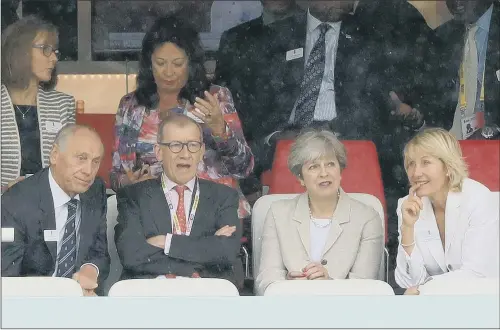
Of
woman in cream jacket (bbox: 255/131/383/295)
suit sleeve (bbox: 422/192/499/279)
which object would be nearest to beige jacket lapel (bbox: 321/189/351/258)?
woman in cream jacket (bbox: 255/131/383/295)

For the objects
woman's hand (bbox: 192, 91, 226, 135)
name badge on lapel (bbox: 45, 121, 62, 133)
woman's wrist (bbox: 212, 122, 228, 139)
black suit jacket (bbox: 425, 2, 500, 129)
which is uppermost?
black suit jacket (bbox: 425, 2, 500, 129)

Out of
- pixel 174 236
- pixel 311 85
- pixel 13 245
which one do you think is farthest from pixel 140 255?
pixel 311 85

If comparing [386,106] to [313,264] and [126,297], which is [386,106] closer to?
[313,264]

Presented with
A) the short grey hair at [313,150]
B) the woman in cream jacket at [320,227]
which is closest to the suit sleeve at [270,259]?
the woman in cream jacket at [320,227]

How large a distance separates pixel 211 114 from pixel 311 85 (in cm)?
68

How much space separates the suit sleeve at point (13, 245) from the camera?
12.4 feet

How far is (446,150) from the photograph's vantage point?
4.14 m

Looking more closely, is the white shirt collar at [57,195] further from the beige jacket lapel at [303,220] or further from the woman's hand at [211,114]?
the beige jacket lapel at [303,220]

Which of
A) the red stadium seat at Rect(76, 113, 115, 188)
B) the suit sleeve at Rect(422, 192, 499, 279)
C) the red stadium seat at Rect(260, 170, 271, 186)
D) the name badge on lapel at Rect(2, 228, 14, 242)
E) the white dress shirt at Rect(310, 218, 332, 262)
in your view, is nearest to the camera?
the name badge on lapel at Rect(2, 228, 14, 242)

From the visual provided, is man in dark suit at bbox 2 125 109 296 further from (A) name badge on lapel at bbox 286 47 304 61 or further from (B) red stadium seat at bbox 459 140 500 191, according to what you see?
(B) red stadium seat at bbox 459 140 500 191

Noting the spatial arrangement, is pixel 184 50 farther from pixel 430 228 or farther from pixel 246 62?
pixel 430 228

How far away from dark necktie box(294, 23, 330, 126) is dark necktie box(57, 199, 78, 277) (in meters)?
1.31

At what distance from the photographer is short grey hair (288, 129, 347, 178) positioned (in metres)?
4.28

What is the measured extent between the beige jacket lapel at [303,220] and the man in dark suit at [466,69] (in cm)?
95
